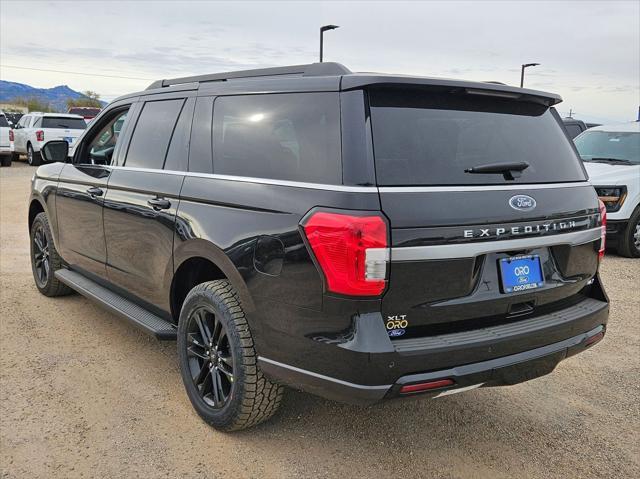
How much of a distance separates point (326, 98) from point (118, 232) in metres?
2.05

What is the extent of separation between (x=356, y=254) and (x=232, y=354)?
0.98m

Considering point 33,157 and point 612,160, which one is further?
point 33,157

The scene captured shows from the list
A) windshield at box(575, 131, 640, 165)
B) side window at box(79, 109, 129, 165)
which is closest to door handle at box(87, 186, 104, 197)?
A: side window at box(79, 109, 129, 165)

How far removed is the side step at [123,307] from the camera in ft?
12.0

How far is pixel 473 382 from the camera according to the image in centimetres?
268

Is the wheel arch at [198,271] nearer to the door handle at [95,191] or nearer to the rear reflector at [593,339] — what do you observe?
the door handle at [95,191]

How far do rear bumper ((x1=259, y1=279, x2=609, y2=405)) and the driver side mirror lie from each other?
3351 mm

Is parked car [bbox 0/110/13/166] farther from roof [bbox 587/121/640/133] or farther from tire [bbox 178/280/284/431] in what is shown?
tire [bbox 178/280/284/431]

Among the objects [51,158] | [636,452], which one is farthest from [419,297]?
[51,158]

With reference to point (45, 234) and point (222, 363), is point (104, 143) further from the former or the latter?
point (222, 363)

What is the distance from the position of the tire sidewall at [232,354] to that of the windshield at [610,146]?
25.2 feet

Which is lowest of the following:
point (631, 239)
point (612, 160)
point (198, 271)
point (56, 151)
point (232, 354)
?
point (631, 239)

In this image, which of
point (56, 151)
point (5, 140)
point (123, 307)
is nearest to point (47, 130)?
point (5, 140)

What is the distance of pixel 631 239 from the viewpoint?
8.14m
